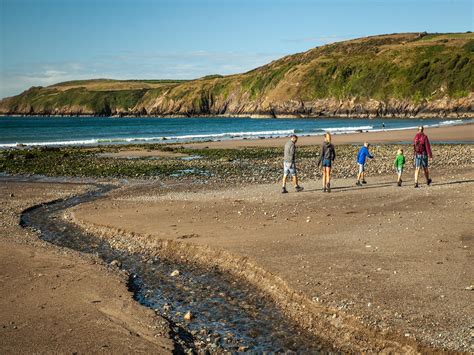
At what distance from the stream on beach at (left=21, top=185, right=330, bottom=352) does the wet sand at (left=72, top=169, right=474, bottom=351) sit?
2.30ft

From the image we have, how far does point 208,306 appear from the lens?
33.7ft

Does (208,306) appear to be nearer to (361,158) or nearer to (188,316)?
(188,316)

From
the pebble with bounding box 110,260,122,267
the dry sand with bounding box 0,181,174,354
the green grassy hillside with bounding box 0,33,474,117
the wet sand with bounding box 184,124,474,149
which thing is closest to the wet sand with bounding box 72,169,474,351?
the pebble with bounding box 110,260,122,267

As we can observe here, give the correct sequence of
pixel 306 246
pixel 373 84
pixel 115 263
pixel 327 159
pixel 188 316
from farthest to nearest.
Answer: pixel 373 84 → pixel 327 159 → pixel 115 263 → pixel 306 246 → pixel 188 316

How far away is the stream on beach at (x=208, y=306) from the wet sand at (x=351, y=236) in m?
0.70

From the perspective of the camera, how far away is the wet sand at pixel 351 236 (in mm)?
8883

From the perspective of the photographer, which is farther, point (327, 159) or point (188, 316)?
point (327, 159)

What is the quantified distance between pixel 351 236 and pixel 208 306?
15.8 feet

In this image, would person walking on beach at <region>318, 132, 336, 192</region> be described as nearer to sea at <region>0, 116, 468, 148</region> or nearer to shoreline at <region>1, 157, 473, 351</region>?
shoreline at <region>1, 157, 473, 351</region>

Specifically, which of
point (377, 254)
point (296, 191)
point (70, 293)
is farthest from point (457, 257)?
point (296, 191)

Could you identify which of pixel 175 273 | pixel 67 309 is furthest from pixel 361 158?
pixel 67 309

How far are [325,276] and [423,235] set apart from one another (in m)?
3.98

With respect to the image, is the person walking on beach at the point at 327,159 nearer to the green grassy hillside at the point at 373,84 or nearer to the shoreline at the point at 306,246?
the shoreline at the point at 306,246

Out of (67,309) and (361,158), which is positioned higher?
(361,158)
